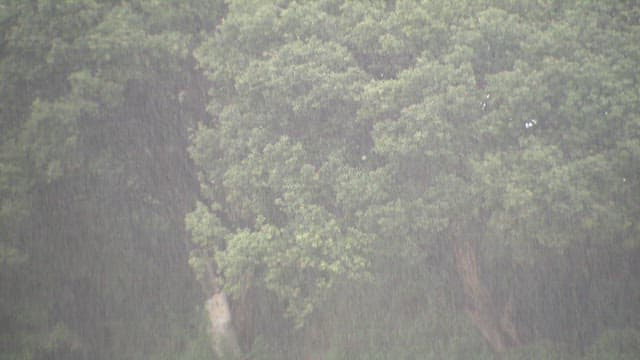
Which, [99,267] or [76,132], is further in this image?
[99,267]

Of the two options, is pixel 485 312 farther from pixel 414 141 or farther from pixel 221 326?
pixel 221 326

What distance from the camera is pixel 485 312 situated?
12.9 m

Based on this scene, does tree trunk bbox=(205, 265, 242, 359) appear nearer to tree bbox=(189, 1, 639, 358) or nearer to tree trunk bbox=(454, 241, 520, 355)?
tree bbox=(189, 1, 639, 358)

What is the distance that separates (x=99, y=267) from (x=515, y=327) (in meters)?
7.12

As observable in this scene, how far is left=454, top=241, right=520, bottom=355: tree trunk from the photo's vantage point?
41.5 ft

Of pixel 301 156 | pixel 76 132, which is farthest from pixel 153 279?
pixel 301 156

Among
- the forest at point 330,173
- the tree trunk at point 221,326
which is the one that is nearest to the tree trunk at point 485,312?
the forest at point 330,173

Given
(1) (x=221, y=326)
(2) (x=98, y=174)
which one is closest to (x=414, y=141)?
(2) (x=98, y=174)

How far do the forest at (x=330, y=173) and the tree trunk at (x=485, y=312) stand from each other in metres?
0.04

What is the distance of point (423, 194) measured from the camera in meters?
11.1

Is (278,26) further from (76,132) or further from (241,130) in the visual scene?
(76,132)

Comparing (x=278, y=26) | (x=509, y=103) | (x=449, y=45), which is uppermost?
(x=278, y=26)

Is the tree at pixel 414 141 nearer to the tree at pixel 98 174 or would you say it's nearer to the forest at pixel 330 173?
the forest at pixel 330 173

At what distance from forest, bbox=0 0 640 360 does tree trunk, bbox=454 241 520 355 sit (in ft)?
0.12
